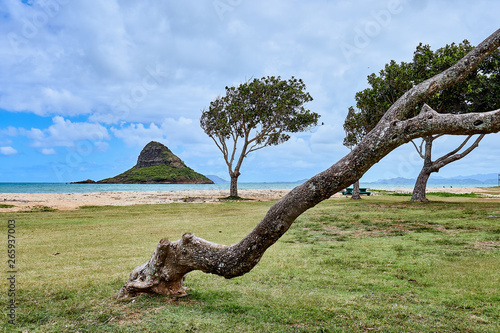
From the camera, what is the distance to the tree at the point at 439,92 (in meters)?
22.6

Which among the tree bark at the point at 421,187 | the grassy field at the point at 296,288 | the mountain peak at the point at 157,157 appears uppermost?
the mountain peak at the point at 157,157

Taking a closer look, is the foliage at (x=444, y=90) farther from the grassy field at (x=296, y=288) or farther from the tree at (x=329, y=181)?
the tree at (x=329, y=181)

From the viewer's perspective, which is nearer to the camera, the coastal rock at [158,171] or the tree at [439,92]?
the tree at [439,92]


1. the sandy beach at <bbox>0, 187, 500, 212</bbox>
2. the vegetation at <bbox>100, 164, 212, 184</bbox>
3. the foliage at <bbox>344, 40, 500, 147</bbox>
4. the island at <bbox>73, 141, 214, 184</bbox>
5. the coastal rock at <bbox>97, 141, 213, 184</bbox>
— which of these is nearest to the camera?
the foliage at <bbox>344, 40, 500, 147</bbox>

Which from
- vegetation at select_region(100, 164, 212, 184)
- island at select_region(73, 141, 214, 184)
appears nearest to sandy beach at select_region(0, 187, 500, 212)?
vegetation at select_region(100, 164, 212, 184)

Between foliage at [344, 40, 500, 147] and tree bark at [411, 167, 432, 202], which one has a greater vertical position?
foliage at [344, 40, 500, 147]

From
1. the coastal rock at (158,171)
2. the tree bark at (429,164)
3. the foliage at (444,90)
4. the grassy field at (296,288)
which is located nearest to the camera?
the grassy field at (296,288)

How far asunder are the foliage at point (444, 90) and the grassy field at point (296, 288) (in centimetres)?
1461

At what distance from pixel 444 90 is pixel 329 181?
82.0ft

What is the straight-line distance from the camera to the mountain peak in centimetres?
17688

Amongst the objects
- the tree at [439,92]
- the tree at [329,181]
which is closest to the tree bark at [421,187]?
the tree at [439,92]

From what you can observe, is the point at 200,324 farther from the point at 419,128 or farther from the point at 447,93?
the point at 447,93

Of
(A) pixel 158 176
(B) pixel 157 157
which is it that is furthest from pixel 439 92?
(B) pixel 157 157

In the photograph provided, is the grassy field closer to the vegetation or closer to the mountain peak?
the vegetation
